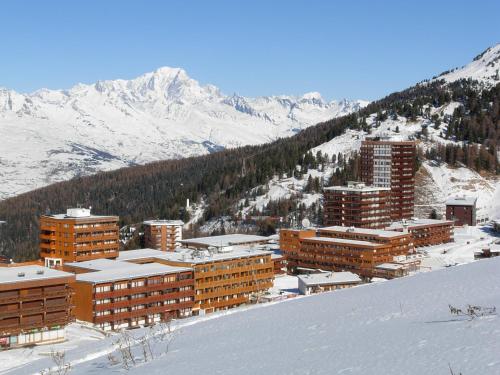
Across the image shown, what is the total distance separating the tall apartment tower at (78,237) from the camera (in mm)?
101125

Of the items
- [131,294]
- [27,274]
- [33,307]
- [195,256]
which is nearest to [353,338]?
[33,307]

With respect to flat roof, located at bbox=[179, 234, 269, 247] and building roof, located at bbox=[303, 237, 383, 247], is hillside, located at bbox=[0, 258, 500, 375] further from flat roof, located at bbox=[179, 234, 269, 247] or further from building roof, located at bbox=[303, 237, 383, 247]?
flat roof, located at bbox=[179, 234, 269, 247]

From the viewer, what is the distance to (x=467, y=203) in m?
144

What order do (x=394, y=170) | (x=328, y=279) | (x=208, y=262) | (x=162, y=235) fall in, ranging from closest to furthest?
(x=208, y=262) → (x=328, y=279) → (x=162, y=235) → (x=394, y=170)

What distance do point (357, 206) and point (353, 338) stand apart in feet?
352

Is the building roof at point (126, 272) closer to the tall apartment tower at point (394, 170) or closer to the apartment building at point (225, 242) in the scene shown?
the apartment building at point (225, 242)

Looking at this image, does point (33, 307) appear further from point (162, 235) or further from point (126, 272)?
point (162, 235)

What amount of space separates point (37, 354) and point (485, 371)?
146 feet

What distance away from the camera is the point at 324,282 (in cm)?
8512

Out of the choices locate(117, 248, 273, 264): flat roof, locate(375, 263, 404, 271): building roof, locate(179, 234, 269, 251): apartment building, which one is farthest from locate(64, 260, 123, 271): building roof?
locate(375, 263, 404, 271): building roof

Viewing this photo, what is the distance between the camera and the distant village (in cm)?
6475

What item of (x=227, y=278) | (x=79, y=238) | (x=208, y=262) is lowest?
(x=227, y=278)

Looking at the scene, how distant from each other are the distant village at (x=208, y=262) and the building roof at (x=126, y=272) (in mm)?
114

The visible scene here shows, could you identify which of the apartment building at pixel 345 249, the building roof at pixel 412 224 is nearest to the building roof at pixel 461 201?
the building roof at pixel 412 224
